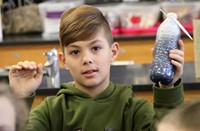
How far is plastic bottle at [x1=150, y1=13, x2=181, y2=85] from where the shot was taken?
1292mm

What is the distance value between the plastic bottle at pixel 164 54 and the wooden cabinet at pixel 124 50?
2.12 metres

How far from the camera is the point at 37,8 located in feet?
12.3

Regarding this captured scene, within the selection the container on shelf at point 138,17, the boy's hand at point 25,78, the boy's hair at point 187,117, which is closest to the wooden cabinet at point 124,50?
the container on shelf at point 138,17

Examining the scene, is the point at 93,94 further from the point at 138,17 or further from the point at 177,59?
the point at 138,17

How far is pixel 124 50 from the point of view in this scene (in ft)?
11.4

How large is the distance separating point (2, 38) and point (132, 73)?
1775 millimetres

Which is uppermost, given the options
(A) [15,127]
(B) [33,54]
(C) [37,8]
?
(A) [15,127]

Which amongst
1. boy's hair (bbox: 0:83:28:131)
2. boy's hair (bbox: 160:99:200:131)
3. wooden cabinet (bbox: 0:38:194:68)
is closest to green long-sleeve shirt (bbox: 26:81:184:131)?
boy's hair (bbox: 0:83:28:131)

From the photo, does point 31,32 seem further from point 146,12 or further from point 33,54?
point 146,12

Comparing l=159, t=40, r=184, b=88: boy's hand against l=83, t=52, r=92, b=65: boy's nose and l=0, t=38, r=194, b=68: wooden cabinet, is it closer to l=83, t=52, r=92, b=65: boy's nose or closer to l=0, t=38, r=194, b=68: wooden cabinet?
l=83, t=52, r=92, b=65: boy's nose

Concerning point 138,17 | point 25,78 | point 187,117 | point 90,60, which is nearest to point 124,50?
point 138,17

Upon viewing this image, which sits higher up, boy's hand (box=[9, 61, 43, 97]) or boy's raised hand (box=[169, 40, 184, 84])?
boy's raised hand (box=[169, 40, 184, 84])

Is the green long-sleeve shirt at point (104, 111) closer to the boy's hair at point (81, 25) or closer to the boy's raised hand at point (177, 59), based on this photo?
the boy's raised hand at point (177, 59)

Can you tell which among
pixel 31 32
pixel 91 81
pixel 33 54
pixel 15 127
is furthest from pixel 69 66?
pixel 31 32
